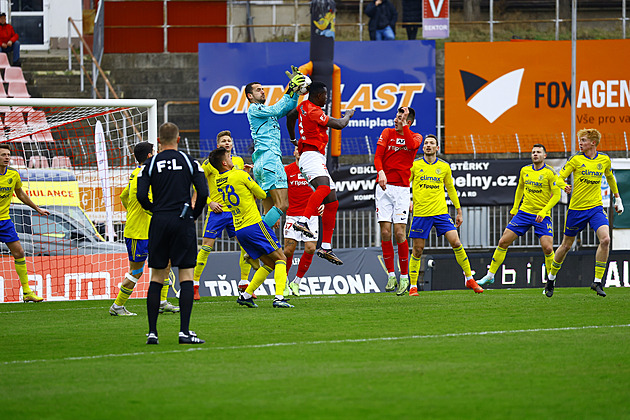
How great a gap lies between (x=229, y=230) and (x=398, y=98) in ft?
40.7

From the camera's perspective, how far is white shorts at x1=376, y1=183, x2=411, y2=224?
14422 mm

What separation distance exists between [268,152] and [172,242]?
4766mm

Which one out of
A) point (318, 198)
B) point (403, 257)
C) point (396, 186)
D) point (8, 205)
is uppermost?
point (396, 186)

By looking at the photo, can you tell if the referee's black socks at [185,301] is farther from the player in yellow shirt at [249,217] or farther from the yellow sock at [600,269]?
the yellow sock at [600,269]

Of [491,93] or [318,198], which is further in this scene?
[491,93]

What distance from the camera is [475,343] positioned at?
8852 millimetres

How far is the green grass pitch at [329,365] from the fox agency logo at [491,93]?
13.6 m

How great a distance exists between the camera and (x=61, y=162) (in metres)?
19.3

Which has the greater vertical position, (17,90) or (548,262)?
(17,90)

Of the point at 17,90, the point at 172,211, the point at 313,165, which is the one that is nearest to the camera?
the point at 172,211

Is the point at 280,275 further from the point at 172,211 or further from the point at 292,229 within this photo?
the point at 172,211

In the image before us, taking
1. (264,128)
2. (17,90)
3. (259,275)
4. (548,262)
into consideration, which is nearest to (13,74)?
(17,90)

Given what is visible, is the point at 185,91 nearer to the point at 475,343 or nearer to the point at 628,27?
the point at 628,27

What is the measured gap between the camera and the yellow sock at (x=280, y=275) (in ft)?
40.0
